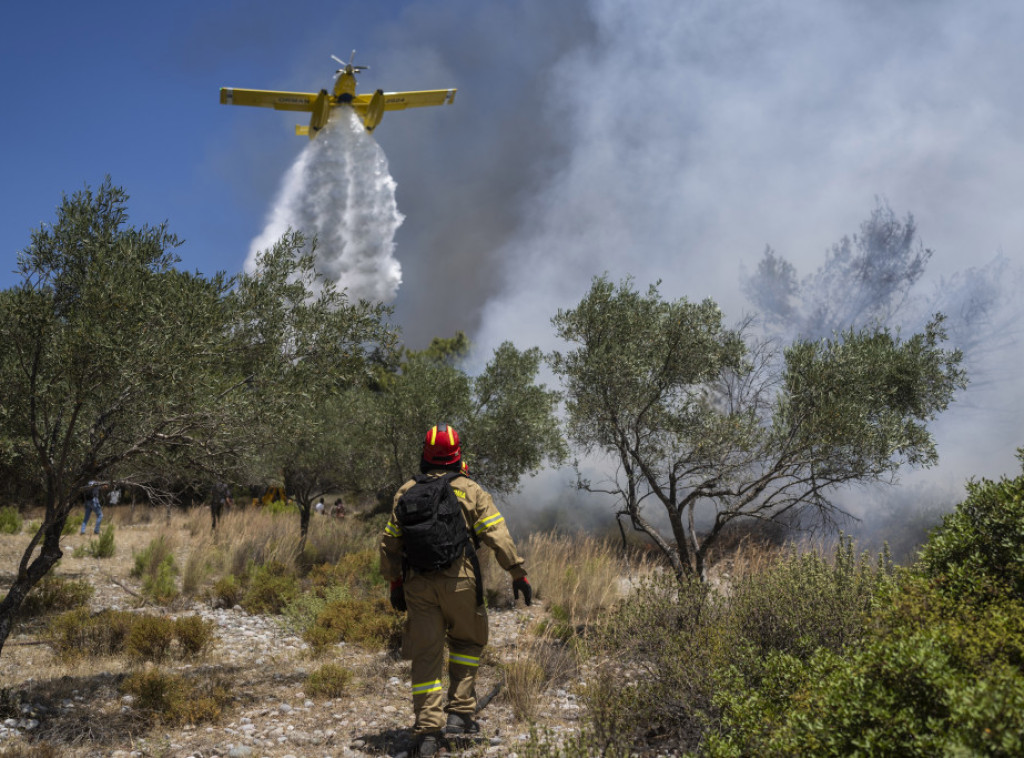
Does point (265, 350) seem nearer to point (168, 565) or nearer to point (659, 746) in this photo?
point (659, 746)

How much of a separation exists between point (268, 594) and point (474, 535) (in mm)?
6380

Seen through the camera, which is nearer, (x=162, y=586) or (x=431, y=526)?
(x=431, y=526)

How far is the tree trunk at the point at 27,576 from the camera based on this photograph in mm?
5484

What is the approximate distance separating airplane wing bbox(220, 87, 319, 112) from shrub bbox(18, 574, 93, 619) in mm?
23750

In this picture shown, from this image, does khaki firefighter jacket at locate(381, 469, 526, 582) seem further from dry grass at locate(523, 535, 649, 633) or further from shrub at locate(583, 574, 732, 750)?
dry grass at locate(523, 535, 649, 633)

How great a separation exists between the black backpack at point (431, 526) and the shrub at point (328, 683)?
197 cm

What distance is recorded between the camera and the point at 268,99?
2884 centimetres

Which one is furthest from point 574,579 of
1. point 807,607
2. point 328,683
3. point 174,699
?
point 174,699

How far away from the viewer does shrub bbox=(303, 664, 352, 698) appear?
6.14 metres

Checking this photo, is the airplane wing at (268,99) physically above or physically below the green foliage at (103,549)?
above

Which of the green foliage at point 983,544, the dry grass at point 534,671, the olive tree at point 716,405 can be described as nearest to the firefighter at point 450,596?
the dry grass at point 534,671

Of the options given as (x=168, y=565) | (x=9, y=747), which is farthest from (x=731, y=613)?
(x=168, y=565)

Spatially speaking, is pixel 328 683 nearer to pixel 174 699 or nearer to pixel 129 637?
pixel 174 699

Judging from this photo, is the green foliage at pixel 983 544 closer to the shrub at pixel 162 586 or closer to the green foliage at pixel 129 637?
the green foliage at pixel 129 637
